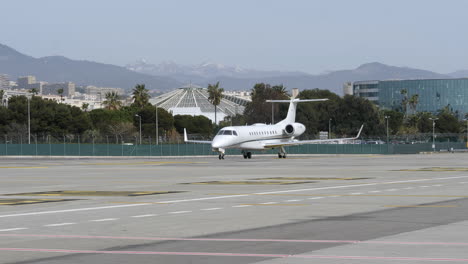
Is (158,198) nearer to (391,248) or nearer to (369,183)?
(369,183)

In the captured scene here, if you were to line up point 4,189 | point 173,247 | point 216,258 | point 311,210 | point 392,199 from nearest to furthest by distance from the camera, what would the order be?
point 216,258
point 173,247
point 311,210
point 392,199
point 4,189

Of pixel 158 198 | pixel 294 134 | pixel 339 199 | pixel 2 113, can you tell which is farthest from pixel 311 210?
pixel 2 113

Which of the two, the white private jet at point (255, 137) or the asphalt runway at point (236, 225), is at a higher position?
the white private jet at point (255, 137)

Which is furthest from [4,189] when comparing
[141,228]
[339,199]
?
[141,228]

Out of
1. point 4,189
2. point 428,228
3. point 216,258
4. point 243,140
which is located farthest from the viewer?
point 243,140

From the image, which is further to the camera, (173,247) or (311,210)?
(311,210)

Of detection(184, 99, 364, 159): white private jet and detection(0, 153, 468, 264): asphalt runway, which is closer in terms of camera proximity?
detection(0, 153, 468, 264): asphalt runway

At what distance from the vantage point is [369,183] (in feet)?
115

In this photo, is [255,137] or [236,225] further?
[255,137]

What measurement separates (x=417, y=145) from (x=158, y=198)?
108m

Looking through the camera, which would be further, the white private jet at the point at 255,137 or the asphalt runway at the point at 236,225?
the white private jet at the point at 255,137

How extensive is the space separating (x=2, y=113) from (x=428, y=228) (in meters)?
156

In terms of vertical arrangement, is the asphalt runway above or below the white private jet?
below

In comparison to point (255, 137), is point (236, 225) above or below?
below
